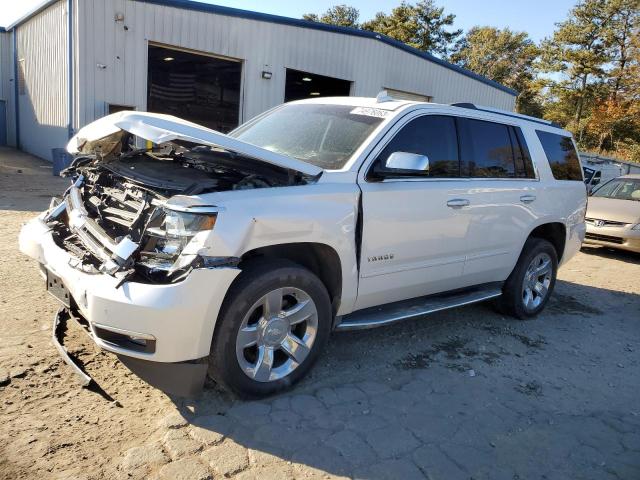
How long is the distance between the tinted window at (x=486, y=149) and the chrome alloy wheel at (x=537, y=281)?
1064 mm

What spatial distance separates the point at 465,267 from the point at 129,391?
9.28ft

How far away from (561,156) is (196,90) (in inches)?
717

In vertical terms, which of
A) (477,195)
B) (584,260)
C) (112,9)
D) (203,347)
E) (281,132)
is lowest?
(584,260)

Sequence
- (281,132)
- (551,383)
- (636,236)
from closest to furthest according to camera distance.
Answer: (551,383) → (281,132) → (636,236)

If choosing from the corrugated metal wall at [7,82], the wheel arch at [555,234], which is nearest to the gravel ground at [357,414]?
the wheel arch at [555,234]

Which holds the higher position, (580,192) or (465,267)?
(580,192)

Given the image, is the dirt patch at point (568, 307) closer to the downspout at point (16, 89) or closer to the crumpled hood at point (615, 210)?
the crumpled hood at point (615, 210)

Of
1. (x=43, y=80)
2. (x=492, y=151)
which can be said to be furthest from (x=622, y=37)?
(x=492, y=151)

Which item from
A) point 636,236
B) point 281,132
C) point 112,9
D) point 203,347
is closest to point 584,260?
point 636,236

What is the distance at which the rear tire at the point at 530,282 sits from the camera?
17.0 ft

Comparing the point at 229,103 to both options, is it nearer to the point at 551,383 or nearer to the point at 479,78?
the point at 479,78

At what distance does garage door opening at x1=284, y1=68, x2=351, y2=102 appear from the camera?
673 inches

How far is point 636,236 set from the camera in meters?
8.92

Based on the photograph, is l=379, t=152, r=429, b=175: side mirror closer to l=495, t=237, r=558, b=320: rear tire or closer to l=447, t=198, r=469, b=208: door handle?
l=447, t=198, r=469, b=208: door handle
